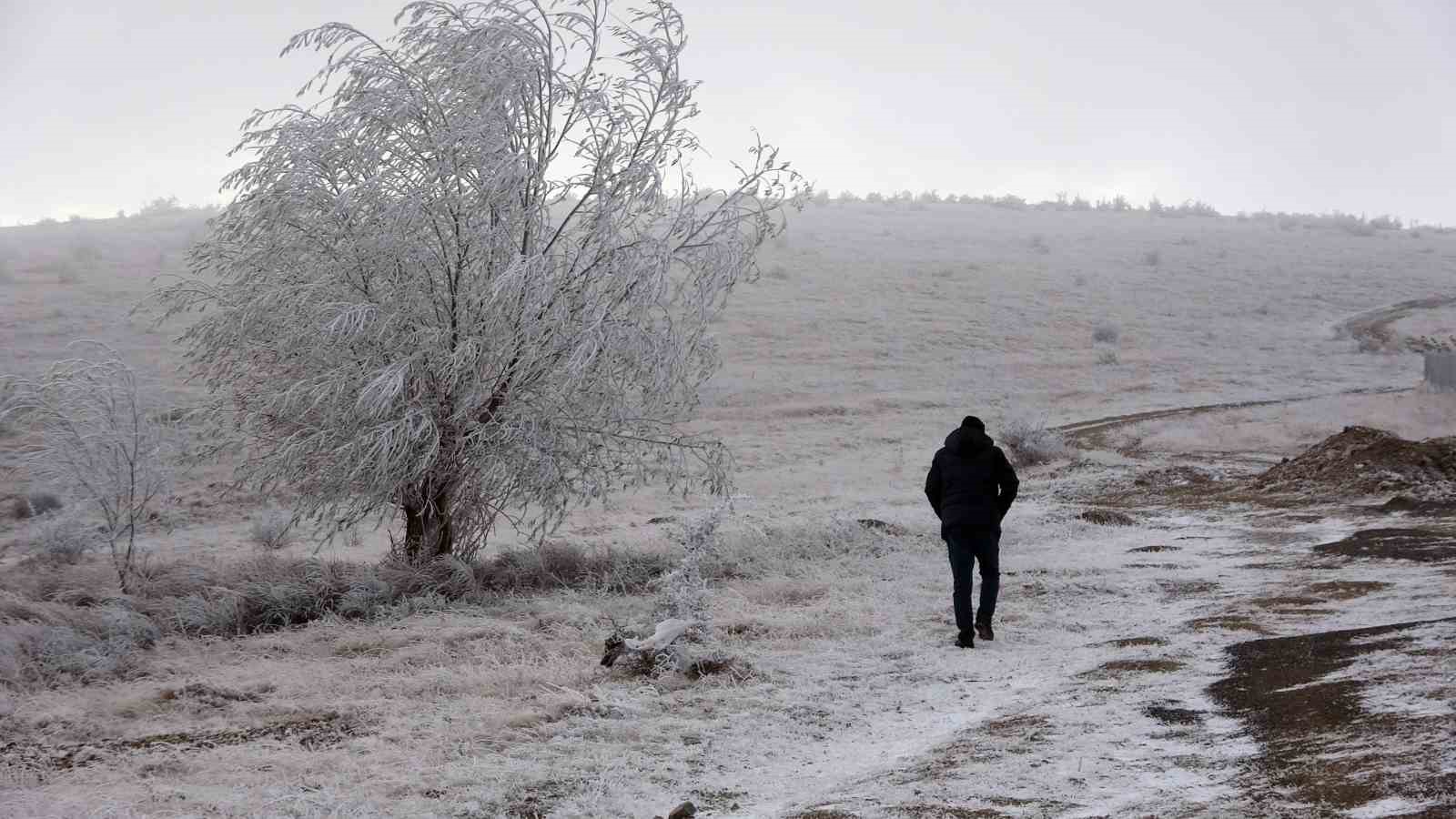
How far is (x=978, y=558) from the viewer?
838 centimetres

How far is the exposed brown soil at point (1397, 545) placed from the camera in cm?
995

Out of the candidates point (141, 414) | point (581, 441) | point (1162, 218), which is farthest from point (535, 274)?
point (1162, 218)

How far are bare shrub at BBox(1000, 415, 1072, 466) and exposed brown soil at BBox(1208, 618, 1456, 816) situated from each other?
12.7m

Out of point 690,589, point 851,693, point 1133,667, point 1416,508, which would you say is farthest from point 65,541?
point 1416,508

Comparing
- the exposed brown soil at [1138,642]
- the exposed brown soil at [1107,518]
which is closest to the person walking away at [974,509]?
the exposed brown soil at [1138,642]

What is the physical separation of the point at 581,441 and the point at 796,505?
21.5ft

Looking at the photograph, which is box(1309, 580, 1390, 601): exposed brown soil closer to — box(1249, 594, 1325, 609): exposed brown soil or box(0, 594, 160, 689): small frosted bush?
box(1249, 594, 1325, 609): exposed brown soil

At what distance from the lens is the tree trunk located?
10992 mm

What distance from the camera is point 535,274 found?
10055 mm

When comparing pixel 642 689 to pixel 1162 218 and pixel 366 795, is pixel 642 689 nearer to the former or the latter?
pixel 366 795

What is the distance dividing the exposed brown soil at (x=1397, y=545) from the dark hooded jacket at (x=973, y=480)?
13.3ft

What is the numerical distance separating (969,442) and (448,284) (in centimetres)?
495

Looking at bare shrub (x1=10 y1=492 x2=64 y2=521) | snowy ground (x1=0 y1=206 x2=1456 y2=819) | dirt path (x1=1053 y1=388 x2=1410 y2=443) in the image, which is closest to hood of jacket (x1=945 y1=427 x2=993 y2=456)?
snowy ground (x1=0 y1=206 x2=1456 y2=819)

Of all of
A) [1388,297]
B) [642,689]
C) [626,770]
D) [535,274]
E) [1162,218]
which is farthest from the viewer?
[1162,218]
